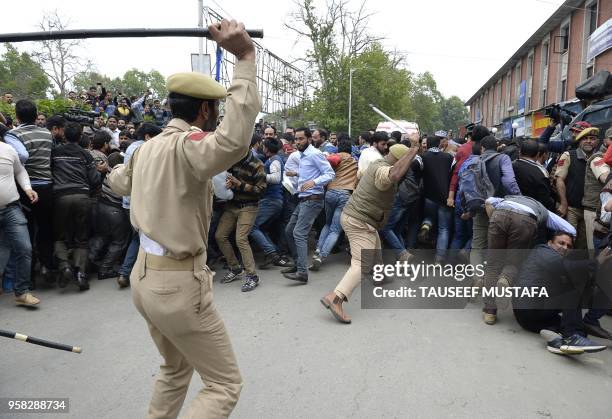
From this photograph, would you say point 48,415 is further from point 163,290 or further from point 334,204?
point 334,204

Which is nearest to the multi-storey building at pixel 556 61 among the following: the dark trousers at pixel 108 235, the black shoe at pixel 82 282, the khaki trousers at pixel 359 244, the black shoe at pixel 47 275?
the khaki trousers at pixel 359 244

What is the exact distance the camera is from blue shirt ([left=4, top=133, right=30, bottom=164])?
4.70 metres

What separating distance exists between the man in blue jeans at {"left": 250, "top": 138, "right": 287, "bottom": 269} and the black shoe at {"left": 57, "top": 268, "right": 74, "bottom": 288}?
222 centimetres

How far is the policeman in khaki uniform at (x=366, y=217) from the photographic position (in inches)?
171

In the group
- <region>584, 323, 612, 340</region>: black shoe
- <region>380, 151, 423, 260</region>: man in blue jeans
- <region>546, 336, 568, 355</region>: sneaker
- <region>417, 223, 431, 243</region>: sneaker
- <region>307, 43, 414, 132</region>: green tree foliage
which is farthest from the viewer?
<region>307, 43, 414, 132</region>: green tree foliage

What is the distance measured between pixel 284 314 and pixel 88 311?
2068 mm

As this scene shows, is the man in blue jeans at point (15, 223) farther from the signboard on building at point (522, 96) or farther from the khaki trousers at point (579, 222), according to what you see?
the signboard on building at point (522, 96)

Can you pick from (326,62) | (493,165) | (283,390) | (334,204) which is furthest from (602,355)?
(326,62)

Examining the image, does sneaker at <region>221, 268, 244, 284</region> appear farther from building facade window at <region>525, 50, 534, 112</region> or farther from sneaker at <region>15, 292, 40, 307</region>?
building facade window at <region>525, 50, 534, 112</region>

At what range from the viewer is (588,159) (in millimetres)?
4762

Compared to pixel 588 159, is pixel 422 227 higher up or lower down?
lower down

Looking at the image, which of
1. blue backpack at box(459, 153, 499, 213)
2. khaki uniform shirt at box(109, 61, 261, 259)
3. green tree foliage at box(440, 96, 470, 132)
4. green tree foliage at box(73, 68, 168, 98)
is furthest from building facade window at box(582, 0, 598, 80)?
green tree foliage at box(440, 96, 470, 132)

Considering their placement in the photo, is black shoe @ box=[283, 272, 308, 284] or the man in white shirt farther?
the man in white shirt

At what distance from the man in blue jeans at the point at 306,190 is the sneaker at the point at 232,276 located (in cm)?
63
